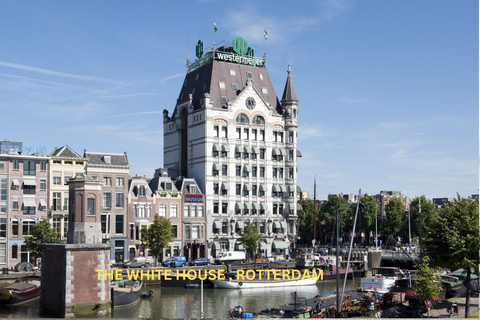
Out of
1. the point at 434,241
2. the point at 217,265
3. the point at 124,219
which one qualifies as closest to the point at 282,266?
the point at 217,265

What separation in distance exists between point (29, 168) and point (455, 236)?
63.1 m

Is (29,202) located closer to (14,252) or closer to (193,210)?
(14,252)

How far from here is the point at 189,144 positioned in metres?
118

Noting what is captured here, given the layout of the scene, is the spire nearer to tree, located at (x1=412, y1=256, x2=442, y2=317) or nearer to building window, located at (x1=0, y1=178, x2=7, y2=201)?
building window, located at (x1=0, y1=178, x2=7, y2=201)

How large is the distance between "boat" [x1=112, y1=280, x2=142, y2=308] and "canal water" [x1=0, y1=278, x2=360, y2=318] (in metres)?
0.64

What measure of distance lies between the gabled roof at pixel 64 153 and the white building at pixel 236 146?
23579mm

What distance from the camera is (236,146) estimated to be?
115875mm

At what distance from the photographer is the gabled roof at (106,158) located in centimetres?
9912

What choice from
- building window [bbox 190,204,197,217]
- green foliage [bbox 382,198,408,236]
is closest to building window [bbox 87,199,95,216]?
building window [bbox 190,204,197,217]

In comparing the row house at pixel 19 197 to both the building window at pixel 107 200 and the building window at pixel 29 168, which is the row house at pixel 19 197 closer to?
the building window at pixel 29 168

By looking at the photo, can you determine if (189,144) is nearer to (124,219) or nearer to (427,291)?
(124,219)

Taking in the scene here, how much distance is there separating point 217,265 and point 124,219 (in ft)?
52.7

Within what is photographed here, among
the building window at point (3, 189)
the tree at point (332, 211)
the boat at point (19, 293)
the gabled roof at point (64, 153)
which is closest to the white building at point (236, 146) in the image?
the gabled roof at point (64, 153)

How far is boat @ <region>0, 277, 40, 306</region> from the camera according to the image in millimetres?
67312
